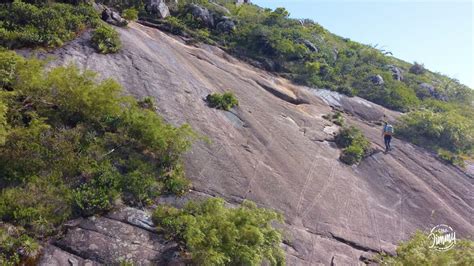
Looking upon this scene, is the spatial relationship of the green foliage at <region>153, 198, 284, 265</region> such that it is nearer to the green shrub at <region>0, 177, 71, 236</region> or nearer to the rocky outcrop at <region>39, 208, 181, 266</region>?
the rocky outcrop at <region>39, 208, 181, 266</region>

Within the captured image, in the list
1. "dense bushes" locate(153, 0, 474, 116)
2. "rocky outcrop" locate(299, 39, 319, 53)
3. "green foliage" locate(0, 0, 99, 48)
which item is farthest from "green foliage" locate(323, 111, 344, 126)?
"green foliage" locate(0, 0, 99, 48)

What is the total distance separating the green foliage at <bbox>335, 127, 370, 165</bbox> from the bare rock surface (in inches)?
15.5

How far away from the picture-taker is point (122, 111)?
13.0 m

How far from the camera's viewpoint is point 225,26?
2859 cm

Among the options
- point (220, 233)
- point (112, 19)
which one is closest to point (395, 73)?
point (112, 19)

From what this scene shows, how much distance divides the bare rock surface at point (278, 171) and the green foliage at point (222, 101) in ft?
1.14

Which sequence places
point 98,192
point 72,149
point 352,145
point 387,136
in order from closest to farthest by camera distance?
point 98,192
point 72,149
point 352,145
point 387,136

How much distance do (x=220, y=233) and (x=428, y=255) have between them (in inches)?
237

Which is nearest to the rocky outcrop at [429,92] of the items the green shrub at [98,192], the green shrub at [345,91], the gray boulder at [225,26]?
the green shrub at [345,91]

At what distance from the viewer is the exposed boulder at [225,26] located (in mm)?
28469

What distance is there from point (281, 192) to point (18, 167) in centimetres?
807

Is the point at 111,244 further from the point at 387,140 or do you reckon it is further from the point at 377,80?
the point at 377,80

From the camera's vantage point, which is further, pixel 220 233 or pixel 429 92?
pixel 429 92

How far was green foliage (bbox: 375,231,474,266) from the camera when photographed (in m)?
10.5
